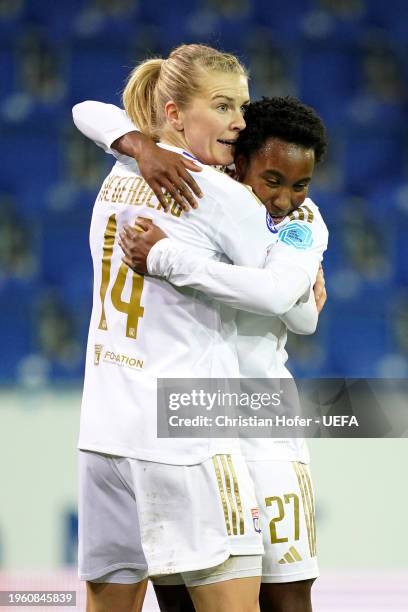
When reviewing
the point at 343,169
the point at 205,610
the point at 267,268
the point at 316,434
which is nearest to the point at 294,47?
the point at 343,169

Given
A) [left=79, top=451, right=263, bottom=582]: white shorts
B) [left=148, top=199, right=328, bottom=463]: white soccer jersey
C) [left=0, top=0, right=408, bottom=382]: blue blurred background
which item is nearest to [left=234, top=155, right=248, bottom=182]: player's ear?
[left=148, top=199, right=328, bottom=463]: white soccer jersey

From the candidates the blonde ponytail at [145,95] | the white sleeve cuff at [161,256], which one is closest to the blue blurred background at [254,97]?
the blonde ponytail at [145,95]

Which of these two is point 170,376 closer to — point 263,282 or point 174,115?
point 263,282

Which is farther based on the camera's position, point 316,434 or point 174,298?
point 316,434

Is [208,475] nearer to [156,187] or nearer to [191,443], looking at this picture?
[191,443]

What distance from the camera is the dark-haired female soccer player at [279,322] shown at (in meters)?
1.68

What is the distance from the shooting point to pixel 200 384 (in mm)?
1572

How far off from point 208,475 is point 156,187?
0.47 metres

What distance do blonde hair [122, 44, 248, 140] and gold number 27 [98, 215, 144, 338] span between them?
25 cm

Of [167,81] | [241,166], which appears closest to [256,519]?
[241,166]

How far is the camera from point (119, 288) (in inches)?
64.7

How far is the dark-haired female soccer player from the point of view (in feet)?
5.52

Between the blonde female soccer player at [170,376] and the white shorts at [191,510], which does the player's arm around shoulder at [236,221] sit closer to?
the blonde female soccer player at [170,376]

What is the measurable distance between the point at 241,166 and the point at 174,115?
0.15 meters
